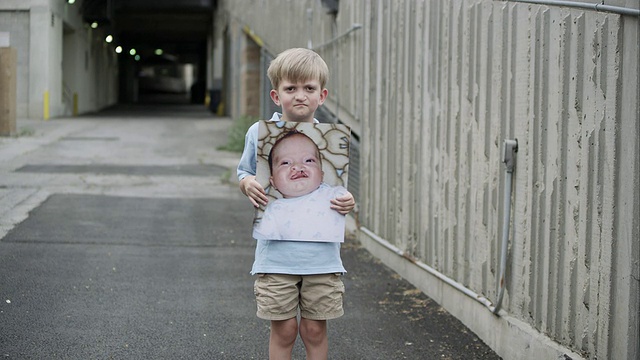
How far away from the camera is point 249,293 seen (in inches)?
257

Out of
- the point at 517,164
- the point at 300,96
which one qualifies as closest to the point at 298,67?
the point at 300,96

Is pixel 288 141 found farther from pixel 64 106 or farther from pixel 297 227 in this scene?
pixel 64 106

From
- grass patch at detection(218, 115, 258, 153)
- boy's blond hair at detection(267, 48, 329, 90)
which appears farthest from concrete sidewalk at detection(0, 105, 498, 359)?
grass patch at detection(218, 115, 258, 153)

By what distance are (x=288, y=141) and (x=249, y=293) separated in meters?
2.85

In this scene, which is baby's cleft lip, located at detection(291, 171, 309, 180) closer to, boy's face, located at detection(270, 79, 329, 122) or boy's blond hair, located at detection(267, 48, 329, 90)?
boy's face, located at detection(270, 79, 329, 122)

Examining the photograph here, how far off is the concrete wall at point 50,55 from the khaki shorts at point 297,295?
20391mm

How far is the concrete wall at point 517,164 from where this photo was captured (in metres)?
3.77

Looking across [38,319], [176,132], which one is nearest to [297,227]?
[38,319]

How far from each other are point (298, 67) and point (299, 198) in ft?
1.72

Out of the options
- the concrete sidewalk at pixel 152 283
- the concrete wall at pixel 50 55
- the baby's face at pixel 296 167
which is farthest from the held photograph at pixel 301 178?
the concrete wall at pixel 50 55

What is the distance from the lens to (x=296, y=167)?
3.87m

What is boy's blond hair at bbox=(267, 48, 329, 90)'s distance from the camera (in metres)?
3.78

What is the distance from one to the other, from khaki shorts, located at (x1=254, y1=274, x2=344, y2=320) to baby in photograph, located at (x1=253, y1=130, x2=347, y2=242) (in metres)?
0.17

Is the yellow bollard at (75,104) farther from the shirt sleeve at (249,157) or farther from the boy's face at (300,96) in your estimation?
Answer: the boy's face at (300,96)
